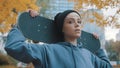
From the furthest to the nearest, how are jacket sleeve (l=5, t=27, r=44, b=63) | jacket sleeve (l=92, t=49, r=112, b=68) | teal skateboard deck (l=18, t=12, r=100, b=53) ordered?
jacket sleeve (l=92, t=49, r=112, b=68) → teal skateboard deck (l=18, t=12, r=100, b=53) → jacket sleeve (l=5, t=27, r=44, b=63)

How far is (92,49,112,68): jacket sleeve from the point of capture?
2729mm

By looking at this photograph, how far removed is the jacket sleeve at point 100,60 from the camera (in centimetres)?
273

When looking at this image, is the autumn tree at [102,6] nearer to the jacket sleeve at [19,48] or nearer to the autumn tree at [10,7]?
the autumn tree at [10,7]

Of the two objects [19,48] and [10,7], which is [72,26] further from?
[10,7]

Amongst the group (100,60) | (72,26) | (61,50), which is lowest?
(100,60)

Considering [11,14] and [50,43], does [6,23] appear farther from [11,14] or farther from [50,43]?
[50,43]

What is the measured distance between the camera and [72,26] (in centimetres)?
258

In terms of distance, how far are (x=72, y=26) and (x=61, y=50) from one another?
214 mm

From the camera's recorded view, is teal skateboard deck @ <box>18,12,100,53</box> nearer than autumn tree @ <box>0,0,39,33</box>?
Yes

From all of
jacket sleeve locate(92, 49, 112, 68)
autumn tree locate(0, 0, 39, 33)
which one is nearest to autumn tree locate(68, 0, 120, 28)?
autumn tree locate(0, 0, 39, 33)

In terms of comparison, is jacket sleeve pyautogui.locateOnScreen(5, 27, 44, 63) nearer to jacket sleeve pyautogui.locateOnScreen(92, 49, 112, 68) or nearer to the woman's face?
the woman's face

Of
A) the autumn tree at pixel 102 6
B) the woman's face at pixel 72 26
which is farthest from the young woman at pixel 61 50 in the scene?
the autumn tree at pixel 102 6

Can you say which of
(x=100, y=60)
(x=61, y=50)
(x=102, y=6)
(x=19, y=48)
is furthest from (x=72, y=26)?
(x=102, y=6)

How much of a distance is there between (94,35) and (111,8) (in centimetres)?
812
